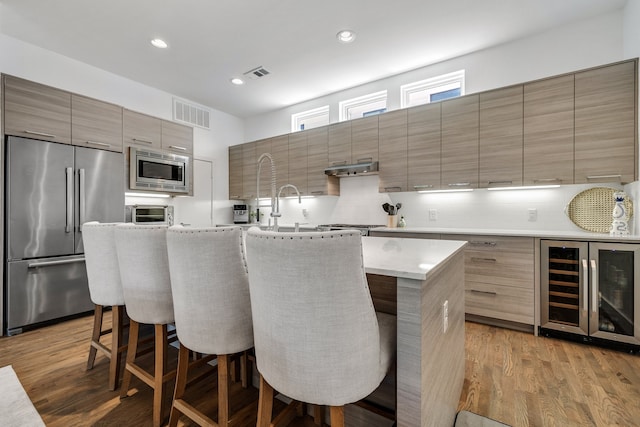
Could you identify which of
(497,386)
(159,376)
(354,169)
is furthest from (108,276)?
(354,169)

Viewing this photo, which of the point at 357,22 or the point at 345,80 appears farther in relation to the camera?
the point at 345,80

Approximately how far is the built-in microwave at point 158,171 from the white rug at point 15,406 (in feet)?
7.69

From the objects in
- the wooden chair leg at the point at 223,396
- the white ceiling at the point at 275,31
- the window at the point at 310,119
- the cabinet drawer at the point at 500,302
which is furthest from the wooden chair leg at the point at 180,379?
A: the window at the point at 310,119

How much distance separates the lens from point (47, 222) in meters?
2.84

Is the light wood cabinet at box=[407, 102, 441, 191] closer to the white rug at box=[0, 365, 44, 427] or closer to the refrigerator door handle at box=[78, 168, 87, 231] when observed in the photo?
the white rug at box=[0, 365, 44, 427]

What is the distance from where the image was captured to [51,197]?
286 cm

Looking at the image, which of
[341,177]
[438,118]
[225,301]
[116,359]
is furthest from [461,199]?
[116,359]

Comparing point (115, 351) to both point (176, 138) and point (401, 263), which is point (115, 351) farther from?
point (176, 138)

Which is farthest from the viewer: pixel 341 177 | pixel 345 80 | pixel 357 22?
pixel 341 177

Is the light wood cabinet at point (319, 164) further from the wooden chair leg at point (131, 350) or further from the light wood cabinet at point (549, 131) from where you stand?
the wooden chair leg at point (131, 350)

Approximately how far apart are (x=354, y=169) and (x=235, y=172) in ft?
8.17

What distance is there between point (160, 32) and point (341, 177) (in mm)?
2777

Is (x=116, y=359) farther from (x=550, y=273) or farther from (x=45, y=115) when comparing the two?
(x=550, y=273)

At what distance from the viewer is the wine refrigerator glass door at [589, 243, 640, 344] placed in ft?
7.17
